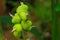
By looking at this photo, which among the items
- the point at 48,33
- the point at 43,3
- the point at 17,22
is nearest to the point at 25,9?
the point at 17,22

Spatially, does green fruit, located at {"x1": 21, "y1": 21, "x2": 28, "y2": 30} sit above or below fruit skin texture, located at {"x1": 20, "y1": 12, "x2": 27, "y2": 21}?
below

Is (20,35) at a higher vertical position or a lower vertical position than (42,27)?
higher

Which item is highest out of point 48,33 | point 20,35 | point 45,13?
point 20,35

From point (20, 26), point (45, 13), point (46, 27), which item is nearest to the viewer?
point (20, 26)

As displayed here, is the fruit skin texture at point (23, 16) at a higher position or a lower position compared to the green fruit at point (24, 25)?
higher

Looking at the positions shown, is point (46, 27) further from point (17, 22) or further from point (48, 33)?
point (17, 22)

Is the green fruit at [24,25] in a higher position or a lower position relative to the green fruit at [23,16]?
lower

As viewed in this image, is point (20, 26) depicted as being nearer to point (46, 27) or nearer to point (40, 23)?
point (46, 27)

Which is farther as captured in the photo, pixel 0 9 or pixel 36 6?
pixel 36 6

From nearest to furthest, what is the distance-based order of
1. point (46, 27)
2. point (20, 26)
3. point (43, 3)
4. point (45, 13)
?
point (20, 26), point (46, 27), point (45, 13), point (43, 3)

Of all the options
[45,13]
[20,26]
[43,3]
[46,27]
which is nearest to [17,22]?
[20,26]
